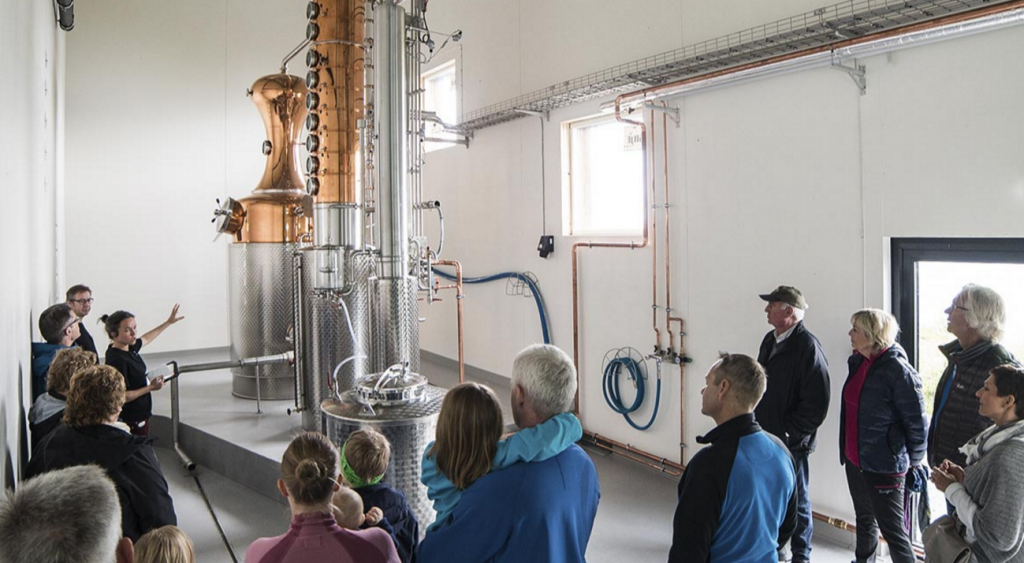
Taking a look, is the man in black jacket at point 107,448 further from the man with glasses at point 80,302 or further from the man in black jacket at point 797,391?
the man in black jacket at point 797,391

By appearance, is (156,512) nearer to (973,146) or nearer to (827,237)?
(827,237)

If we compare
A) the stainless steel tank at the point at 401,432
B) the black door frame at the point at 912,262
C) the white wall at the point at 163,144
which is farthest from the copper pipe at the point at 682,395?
the white wall at the point at 163,144

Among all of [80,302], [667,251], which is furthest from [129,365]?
[667,251]

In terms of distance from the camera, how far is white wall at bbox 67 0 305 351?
7.66 meters

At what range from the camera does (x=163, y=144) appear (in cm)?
809

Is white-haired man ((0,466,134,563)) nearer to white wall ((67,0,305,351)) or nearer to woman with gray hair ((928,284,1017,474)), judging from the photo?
woman with gray hair ((928,284,1017,474))

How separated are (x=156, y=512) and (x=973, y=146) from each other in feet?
12.5

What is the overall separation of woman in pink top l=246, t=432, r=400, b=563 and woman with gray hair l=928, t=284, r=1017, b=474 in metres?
2.43

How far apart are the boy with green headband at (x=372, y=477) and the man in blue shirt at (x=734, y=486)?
915 mm

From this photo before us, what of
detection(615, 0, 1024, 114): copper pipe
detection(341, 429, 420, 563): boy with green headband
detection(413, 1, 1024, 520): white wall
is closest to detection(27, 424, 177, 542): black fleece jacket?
detection(341, 429, 420, 563): boy with green headband

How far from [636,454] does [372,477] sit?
11.3ft

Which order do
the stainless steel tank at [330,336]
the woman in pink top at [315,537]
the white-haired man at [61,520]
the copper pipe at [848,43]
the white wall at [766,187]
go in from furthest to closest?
the stainless steel tank at [330,336]
the white wall at [766,187]
the copper pipe at [848,43]
the woman in pink top at [315,537]
the white-haired man at [61,520]

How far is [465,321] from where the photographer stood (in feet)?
24.8

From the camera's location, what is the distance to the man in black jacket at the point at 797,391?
Answer: 346 cm
